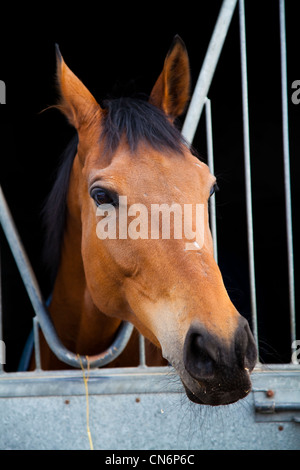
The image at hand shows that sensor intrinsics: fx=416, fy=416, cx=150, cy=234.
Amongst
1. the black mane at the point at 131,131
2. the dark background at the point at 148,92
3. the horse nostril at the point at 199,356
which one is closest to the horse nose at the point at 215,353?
the horse nostril at the point at 199,356

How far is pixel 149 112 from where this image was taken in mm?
1582

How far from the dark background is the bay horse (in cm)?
130

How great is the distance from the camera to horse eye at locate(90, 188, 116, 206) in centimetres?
140

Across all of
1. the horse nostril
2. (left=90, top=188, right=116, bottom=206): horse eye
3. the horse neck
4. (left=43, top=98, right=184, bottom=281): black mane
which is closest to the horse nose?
the horse nostril

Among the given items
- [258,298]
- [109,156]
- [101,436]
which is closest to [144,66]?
[258,298]

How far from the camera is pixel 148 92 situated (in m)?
4.00

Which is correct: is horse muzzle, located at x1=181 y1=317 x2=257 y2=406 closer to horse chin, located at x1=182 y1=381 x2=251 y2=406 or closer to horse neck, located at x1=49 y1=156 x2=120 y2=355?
horse chin, located at x1=182 y1=381 x2=251 y2=406

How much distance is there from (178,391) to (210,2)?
10.3 ft

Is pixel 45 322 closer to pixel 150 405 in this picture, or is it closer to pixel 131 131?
pixel 150 405

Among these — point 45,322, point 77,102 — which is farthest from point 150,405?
point 77,102

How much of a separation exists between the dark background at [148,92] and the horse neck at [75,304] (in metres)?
1.06

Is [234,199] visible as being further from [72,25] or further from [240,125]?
[72,25]

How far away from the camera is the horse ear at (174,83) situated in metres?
1.68

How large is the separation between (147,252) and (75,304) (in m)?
0.87
